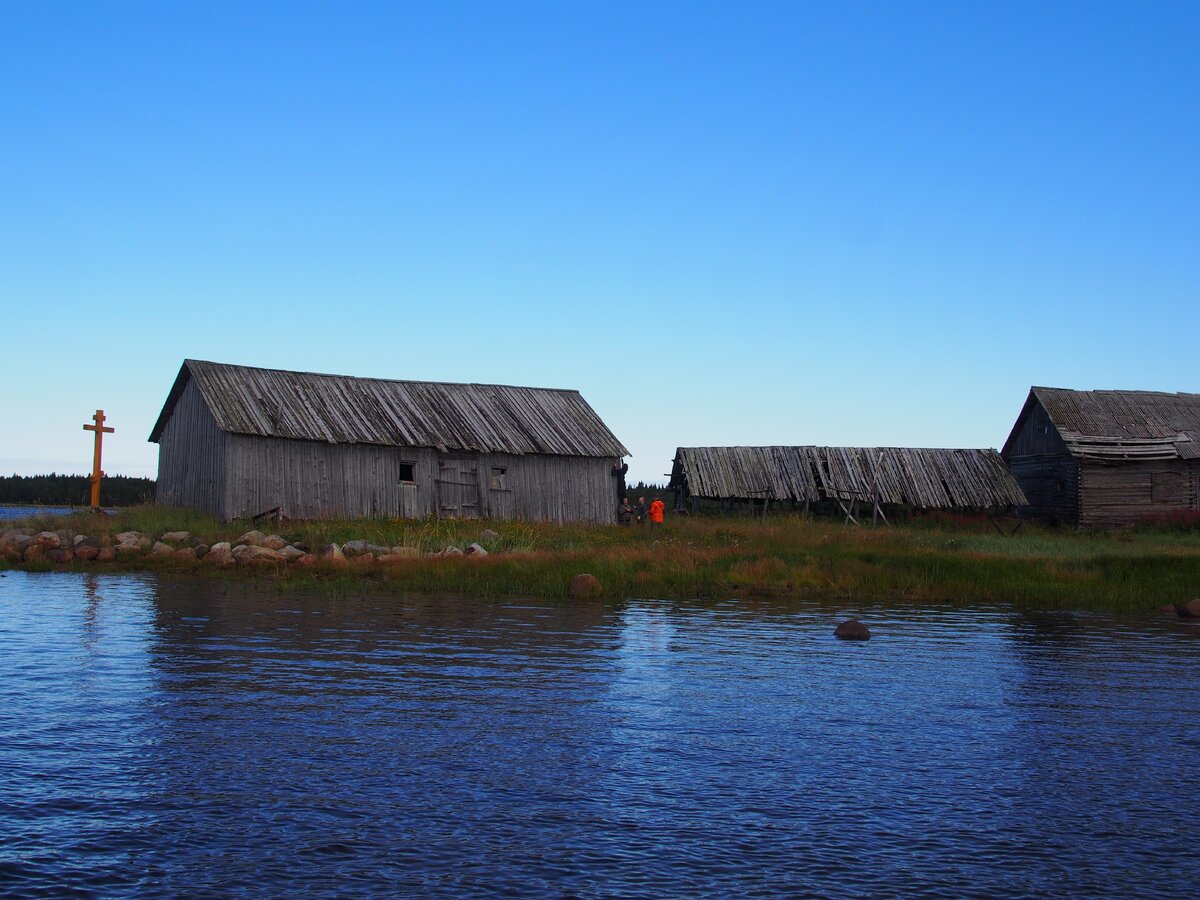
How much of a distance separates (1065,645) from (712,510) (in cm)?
2978

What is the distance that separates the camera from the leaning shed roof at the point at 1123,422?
42.2 metres

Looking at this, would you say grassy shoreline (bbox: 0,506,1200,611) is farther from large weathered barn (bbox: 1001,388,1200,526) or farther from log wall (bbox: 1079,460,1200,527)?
large weathered barn (bbox: 1001,388,1200,526)

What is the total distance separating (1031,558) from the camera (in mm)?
24625

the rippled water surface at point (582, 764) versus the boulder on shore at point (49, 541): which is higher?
the boulder on shore at point (49, 541)

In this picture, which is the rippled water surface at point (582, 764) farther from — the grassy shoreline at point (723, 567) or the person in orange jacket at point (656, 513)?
the person in orange jacket at point (656, 513)

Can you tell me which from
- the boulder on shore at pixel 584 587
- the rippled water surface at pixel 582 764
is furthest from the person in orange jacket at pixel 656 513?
the rippled water surface at pixel 582 764

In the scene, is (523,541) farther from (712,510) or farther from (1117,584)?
(712,510)

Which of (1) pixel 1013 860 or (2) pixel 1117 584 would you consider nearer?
(1) pixel 1013 860

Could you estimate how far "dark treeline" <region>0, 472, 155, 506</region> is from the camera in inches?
2437

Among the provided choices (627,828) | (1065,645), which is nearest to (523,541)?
(1065,645)

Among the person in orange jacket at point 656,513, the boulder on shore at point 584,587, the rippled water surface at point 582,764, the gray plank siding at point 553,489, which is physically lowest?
the rippled water surface at point 582,764

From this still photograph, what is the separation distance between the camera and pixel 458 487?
114 ft

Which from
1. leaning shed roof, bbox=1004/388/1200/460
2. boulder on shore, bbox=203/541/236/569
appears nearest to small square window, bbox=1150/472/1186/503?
leaning shed roof, bbox=1004/388/1200/460

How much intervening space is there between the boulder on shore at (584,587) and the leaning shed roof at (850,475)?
23.1 m
